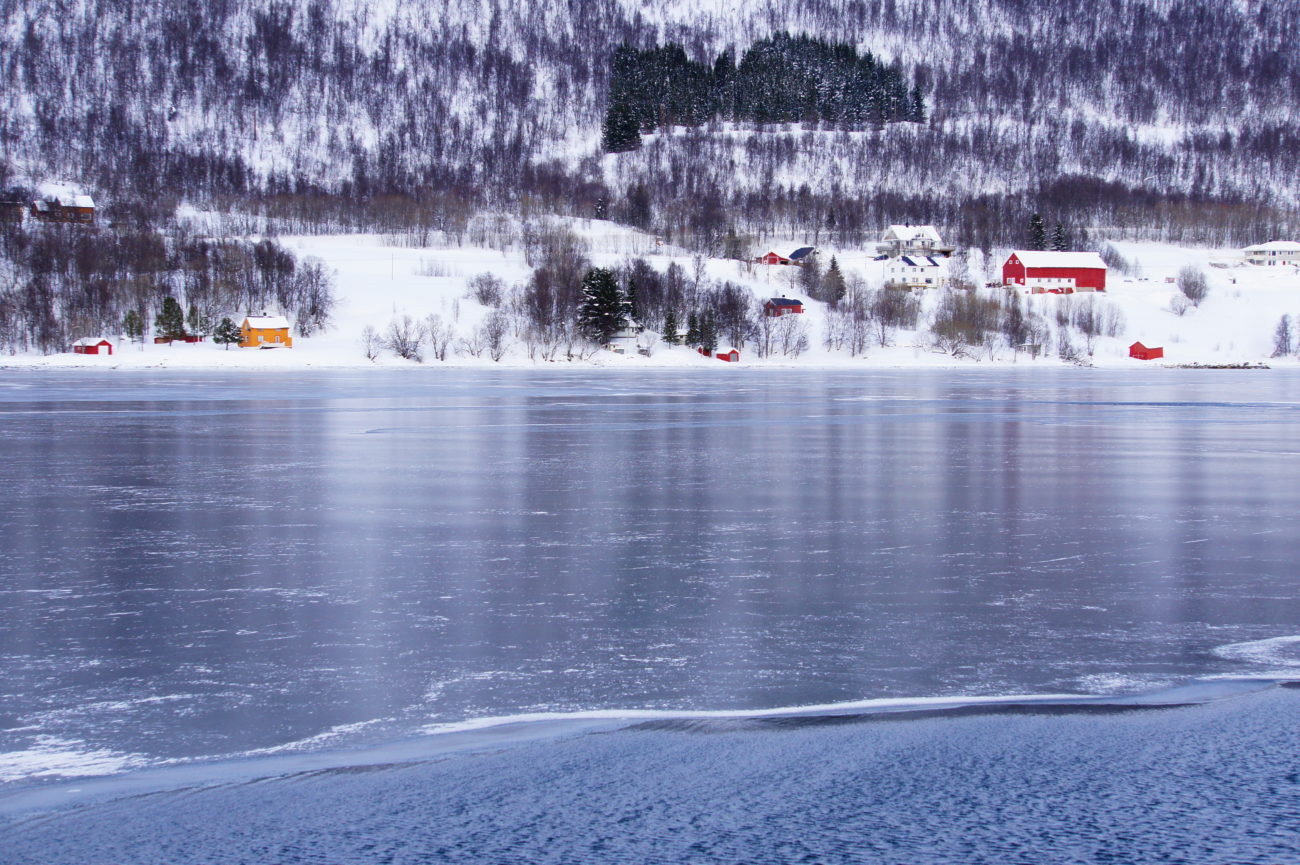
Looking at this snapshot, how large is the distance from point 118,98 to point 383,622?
527 ft

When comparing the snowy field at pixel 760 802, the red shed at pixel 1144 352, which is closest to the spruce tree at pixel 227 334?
the red shed at pixel 1144 352

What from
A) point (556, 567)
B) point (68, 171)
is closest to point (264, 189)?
point (68, 171)

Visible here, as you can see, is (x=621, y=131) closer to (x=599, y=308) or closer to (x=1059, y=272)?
(x=1059, y=272)

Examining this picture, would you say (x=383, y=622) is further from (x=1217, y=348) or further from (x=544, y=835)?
(x=1217, y=348)

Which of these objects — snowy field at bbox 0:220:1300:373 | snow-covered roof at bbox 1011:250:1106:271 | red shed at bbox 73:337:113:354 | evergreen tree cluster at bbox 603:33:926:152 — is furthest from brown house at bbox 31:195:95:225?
snow-covered roof at bbox 1011:250:1106:271

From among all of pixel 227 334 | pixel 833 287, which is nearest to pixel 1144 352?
pixel 833 287

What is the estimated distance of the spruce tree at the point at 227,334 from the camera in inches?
2450

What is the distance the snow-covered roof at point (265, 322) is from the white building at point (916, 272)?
45.0m

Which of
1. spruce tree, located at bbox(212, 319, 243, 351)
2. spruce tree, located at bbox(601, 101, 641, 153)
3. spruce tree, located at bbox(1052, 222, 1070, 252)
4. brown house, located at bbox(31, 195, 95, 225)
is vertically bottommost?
spruce tree, located at bbox(212, 319, 243, 351)

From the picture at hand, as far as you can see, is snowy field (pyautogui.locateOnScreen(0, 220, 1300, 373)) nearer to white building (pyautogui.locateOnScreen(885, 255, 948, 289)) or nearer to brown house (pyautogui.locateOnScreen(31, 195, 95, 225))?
white building (pyautogui.locateOnScreen(885, 255, 948, 289))

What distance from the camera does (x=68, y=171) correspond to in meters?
119

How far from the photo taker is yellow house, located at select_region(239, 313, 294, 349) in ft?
207

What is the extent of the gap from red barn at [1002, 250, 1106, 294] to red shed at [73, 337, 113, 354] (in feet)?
208

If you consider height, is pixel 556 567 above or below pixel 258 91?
below
